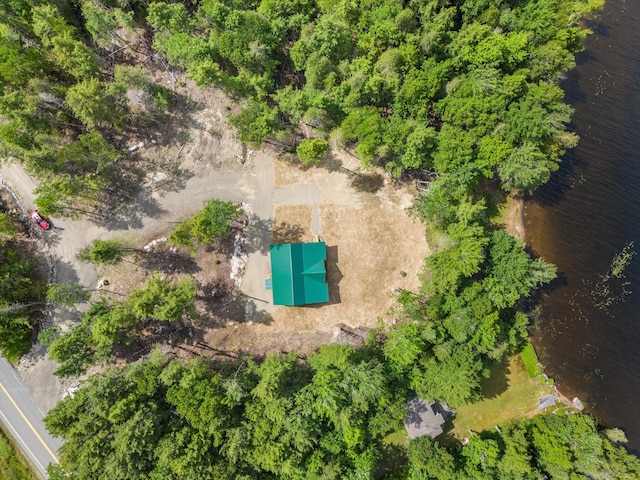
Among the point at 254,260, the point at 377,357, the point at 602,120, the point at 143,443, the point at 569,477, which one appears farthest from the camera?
the point at 602,120

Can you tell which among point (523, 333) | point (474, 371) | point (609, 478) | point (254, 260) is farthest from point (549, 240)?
point (254, 260)

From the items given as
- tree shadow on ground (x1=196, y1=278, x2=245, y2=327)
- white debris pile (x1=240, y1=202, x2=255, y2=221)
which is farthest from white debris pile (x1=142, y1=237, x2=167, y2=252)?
white debris pile (x1=240, y1=202, x2=255, y2=221)

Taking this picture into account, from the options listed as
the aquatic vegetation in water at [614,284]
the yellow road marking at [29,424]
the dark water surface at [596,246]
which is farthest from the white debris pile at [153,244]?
the aquatic vegetation in water at [614,284]

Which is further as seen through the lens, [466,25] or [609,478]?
[466,25]

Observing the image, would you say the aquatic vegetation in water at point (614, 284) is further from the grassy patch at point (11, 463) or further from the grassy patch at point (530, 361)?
the grassy patch at point (11, 463)

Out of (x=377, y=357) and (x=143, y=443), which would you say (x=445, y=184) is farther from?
(x=143, y=443)

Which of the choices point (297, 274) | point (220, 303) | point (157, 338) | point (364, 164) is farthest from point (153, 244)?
point (364, 164)

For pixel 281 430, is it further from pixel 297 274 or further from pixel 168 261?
pixel 168 261
